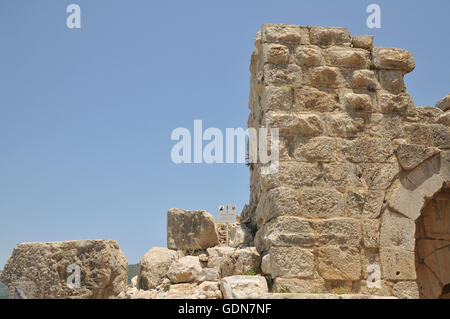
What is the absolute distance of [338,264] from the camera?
4.91 metres

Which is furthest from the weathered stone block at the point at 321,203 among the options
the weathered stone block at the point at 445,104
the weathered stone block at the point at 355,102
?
the weathered stone block at the point at 445,104

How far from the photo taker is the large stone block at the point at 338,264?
192 inches

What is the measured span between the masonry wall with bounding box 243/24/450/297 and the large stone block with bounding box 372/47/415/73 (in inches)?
0.5

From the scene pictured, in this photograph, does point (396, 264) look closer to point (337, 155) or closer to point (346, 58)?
point (337, 155)

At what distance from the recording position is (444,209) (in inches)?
272

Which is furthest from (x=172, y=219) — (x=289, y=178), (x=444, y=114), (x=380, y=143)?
(x=444, y=114)

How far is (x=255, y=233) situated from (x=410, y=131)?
2.26 metres

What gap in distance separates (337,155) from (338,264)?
1217 mm

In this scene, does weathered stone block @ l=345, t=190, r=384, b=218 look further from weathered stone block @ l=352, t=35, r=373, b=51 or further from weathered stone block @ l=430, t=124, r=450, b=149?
weathered stone block @ l=352, t=35, r=373, b=51

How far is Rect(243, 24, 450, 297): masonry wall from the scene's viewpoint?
491cm

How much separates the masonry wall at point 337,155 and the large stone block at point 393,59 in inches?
0.5

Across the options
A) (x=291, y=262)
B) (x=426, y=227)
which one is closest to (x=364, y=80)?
(x=291, y=262)

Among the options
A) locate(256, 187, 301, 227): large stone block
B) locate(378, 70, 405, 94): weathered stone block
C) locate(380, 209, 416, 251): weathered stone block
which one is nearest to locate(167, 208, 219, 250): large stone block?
locate(256, 187, 301, 227): large stone block
